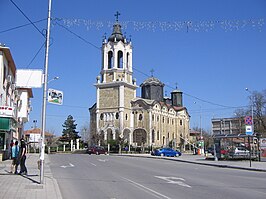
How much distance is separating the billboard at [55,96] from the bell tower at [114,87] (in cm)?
7504

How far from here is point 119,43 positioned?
305ft

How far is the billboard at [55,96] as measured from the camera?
1383 centimetres

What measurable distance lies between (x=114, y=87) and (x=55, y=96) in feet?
258

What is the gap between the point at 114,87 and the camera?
92.4m

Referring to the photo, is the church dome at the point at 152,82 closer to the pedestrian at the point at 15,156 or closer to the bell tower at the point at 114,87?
the bell tower at the point at 114,87

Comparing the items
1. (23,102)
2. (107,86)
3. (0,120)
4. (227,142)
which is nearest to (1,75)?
(0,120)

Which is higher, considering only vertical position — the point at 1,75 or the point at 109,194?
the point at 1,75

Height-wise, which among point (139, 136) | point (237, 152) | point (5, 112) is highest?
point (5, 112)

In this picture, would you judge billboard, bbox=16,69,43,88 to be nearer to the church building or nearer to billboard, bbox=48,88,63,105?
billboard, bbox=48,88,63,105

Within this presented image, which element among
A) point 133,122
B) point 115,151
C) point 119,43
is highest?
point 119,43

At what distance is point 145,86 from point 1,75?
7828cm

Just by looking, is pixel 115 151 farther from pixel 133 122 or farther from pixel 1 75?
pixel 1 75

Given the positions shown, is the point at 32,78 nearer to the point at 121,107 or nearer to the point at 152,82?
the point at 121,107

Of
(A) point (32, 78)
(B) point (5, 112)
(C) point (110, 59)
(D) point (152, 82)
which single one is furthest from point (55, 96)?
(D) point (152, 82)
